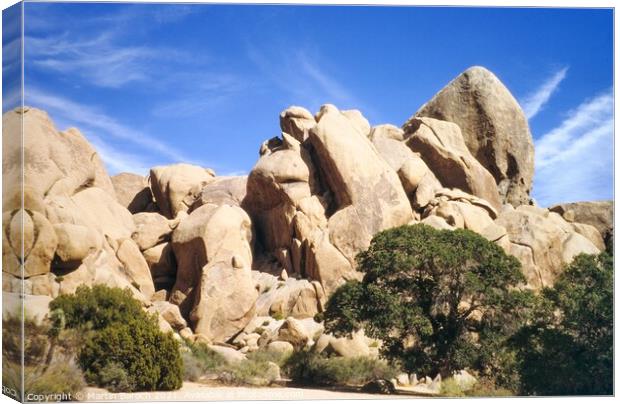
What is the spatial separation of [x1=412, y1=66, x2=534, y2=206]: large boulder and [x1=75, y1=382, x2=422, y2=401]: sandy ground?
24518mm

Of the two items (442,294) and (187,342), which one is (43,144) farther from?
(442,294)

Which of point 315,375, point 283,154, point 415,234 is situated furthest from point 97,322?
point 283,154

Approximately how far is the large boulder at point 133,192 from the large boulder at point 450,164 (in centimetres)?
1304

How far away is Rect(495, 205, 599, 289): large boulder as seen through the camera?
3753 cm

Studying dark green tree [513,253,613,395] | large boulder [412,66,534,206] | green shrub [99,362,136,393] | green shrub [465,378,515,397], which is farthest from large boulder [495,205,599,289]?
green shrub [99,362,136,393]

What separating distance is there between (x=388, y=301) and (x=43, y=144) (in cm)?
1261

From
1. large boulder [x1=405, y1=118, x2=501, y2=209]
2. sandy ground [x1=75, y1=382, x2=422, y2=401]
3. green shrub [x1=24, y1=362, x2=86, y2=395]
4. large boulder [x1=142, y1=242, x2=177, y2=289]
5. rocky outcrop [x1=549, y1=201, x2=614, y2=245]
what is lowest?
sandy ground [x1=75, y1=382, x2=422, y2=401]

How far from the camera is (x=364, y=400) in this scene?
784 inches

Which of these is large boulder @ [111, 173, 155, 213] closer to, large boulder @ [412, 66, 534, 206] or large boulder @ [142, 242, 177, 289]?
large boulder @ [142, 242, 177, 289]

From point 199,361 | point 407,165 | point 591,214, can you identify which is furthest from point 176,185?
point 199,361

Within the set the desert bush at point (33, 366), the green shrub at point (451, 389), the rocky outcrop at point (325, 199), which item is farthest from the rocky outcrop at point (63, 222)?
the green shrub at point (451, 389)

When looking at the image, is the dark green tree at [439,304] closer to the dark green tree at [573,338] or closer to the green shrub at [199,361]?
the dark green tree at [573,338]

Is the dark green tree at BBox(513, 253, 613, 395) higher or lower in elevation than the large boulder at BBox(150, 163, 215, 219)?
lower

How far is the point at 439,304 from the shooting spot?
24500mm
